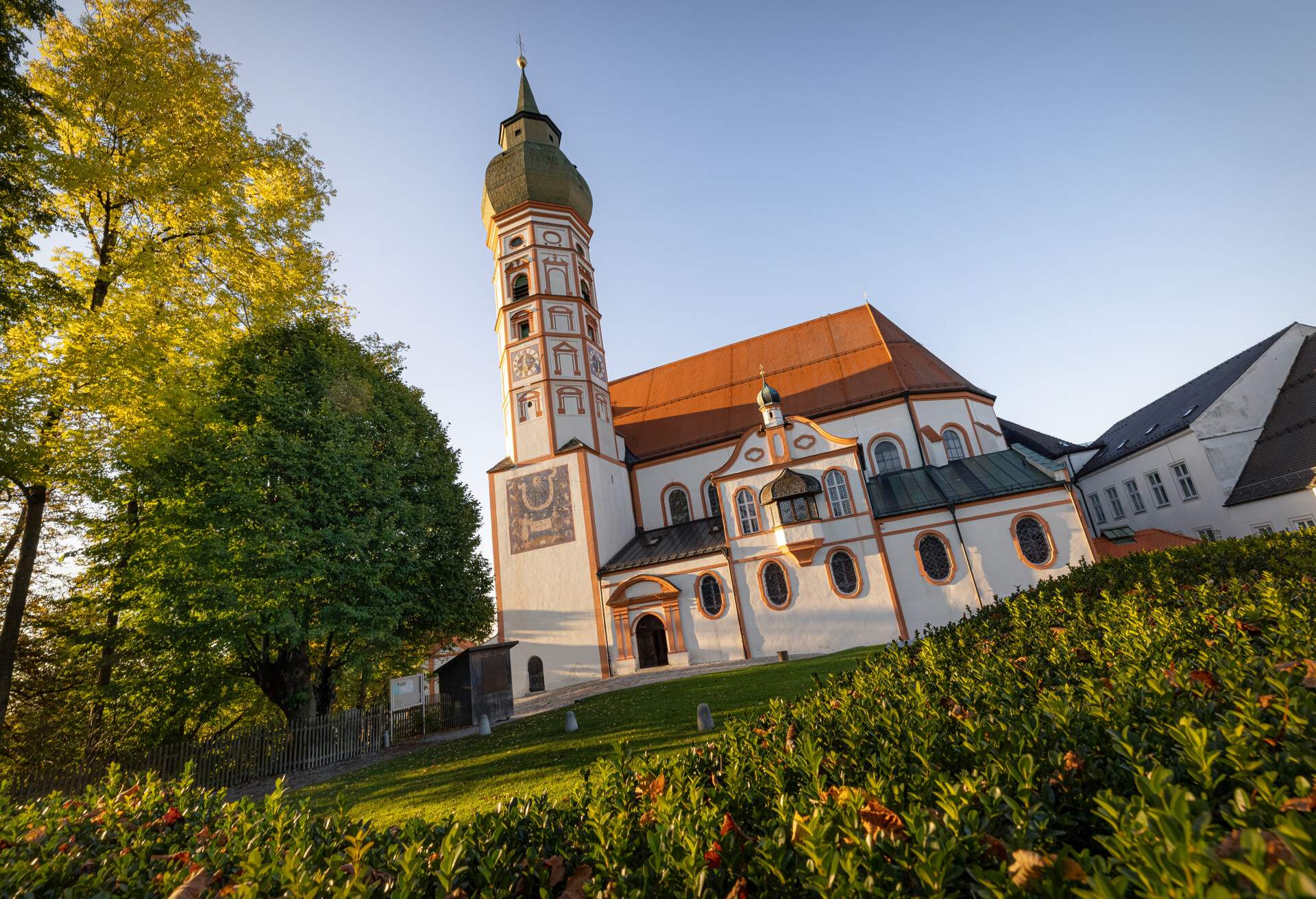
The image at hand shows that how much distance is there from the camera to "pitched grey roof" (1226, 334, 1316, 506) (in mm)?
21781

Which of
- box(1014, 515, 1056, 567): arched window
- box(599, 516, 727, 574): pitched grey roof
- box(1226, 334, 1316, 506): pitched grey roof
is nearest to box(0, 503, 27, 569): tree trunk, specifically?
box(599, 516, 727, 574): pitched grey roof

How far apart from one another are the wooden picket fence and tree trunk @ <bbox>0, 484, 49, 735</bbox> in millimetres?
2615

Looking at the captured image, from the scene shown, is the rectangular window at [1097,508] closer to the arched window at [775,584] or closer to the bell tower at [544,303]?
the arched window at [775,584]

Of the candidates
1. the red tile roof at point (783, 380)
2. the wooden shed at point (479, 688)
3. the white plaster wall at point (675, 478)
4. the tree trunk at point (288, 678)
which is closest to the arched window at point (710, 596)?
the white plaster wall at point (675, 478)

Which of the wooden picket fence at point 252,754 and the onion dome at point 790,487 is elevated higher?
the onion dome at point 790,487

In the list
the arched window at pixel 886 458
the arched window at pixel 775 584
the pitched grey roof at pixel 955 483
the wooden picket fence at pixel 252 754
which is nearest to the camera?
the wooden picket fence at pixel 252 754

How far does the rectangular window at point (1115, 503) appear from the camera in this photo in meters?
30.9


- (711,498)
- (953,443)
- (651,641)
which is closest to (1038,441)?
(953,443)

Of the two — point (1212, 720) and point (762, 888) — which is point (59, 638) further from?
point (1212, 720)

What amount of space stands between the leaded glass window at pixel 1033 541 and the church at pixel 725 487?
65 mm

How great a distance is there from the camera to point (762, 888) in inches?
85.0

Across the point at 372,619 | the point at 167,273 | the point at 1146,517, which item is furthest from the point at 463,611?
the point at 1146,517

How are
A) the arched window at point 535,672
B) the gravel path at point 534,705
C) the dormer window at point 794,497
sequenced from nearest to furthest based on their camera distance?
the gravel path at point 534,705, the dormer window at point 794,497, the arched window at point 535,672

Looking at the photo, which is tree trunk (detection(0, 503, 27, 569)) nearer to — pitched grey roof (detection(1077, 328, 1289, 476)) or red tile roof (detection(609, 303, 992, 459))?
red tile roof (detection(609, 303, 992, 459))
